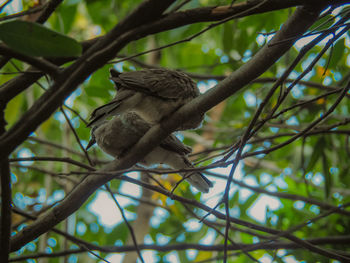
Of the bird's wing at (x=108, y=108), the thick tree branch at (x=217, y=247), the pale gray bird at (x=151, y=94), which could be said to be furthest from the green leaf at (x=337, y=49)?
the bird's wing at (x=108, y=108)

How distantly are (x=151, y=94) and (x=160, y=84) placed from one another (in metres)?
0.09

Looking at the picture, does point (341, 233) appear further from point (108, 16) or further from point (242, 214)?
point (108, 16)

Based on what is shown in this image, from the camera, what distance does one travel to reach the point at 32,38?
1.38m

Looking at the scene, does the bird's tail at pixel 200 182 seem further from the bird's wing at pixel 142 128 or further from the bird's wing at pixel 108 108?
the bird's wing at pixel 108 108

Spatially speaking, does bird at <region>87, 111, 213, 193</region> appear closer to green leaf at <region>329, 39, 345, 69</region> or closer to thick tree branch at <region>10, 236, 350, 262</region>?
thick tree branch at <region>10, 236, 350, 262</region>

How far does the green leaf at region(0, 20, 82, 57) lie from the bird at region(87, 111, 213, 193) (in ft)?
5.88

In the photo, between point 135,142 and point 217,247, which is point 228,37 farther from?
point 217,247

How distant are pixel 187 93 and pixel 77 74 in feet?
4.25

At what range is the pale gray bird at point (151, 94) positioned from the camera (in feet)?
8.27

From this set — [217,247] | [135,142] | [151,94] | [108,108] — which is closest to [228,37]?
[135,142]

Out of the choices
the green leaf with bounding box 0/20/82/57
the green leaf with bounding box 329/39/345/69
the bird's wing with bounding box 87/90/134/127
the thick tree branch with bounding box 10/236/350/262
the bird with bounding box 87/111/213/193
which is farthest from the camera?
the bird with bounding box 87/111/213/193

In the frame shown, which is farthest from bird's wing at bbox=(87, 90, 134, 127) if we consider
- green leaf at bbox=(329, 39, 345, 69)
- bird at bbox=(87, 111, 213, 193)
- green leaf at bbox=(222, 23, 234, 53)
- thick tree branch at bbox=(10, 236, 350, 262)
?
green leaf at bbox=(329, 39, 345, 69)

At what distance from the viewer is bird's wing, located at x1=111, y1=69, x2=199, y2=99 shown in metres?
A: 2.56

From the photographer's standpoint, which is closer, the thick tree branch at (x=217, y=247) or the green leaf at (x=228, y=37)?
the thick tree branch at (x=217, y=247)
